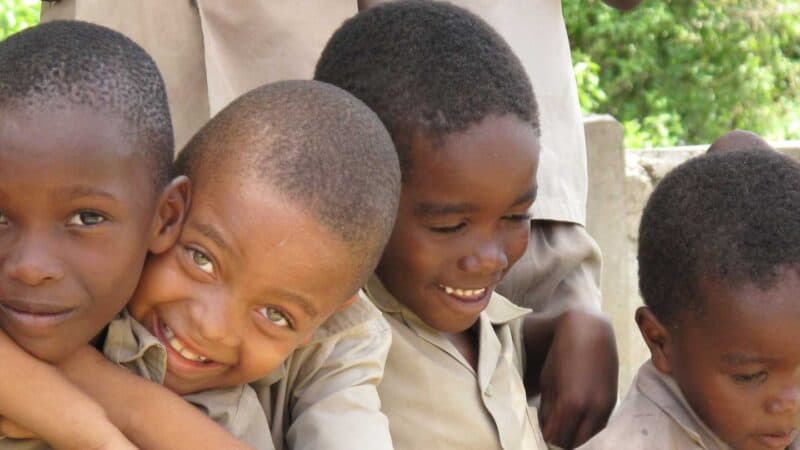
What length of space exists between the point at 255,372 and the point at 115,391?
236 millimetres

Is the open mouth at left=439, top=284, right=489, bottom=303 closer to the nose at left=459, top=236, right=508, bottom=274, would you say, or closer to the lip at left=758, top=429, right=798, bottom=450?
the nose at left=459, top=236, right=508, bottom=274

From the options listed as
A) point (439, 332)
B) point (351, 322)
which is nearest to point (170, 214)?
point (351, 322)

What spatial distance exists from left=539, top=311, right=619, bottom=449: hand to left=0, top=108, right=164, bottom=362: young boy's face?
1.12 m

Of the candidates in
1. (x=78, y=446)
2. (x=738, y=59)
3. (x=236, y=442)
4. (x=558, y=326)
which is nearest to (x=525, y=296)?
(x=558, y=326)

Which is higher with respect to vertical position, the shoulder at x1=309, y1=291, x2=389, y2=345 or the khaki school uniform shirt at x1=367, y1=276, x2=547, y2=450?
the shoulder at x1=309, y1=291, x2=389, y2=345

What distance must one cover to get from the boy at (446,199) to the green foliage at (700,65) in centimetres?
680

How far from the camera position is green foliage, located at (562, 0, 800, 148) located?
934cm

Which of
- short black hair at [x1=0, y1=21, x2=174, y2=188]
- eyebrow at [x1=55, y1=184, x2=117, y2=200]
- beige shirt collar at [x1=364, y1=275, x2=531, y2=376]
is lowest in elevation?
beige shirt collar at [x1=364, y1=275, x2=531, y2=376]

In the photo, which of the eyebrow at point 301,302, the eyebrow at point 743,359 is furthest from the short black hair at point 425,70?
the eyebrow at point 743,359

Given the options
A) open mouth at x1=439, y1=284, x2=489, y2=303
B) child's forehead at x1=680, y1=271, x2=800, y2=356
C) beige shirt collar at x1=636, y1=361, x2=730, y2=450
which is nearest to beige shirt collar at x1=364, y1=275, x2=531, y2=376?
open mouth at x1=439, y1=284, x2=489, y2=303

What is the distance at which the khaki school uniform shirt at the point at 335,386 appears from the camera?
2.24m

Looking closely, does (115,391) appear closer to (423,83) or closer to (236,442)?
(236,442)

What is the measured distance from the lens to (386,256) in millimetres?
2535

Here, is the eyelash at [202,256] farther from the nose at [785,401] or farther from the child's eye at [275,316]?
the nose at [785,401]
